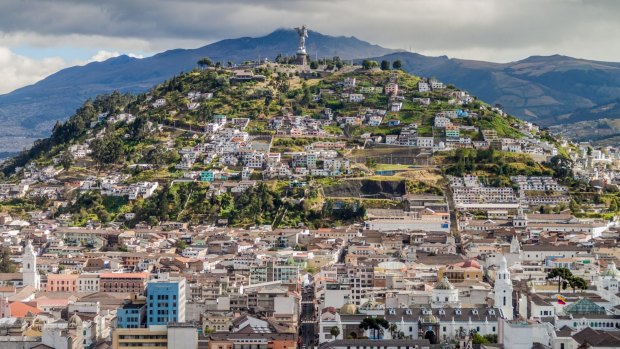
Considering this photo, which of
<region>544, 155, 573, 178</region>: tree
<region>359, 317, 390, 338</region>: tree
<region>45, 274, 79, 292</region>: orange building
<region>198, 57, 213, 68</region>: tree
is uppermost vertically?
<region>198, 57, 213, 68</region>: tree

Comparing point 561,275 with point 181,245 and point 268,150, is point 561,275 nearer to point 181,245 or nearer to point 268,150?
point 181,245

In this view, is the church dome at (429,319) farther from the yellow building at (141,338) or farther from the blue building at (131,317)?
the blue building at (131,317)

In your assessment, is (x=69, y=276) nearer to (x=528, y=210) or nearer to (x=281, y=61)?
(x=528, y=210)

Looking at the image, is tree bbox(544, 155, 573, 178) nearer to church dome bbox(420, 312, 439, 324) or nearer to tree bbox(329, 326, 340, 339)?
church dome bbox(420, 312, 439, 324)

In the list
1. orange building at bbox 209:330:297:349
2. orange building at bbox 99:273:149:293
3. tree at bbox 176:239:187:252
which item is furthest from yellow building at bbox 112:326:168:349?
tree at bbox 176:239:187:252

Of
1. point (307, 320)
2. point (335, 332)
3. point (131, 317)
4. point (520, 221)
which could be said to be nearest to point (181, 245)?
point (520, 221)

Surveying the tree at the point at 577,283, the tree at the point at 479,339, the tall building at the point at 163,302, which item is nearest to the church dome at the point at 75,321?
the tall building at the point at 163,302
